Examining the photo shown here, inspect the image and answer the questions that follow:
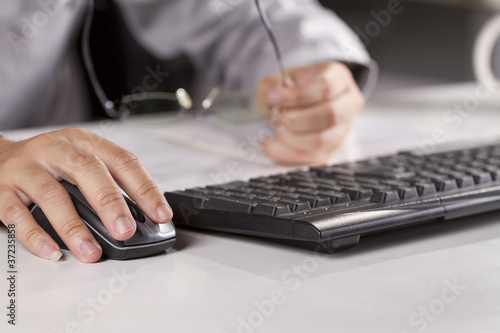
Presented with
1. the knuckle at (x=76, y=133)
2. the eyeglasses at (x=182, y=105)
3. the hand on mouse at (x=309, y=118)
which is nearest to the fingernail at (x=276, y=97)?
the hand on mouse at (x=309, y=118)

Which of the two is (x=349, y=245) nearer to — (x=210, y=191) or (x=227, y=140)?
(x=210, y=191)

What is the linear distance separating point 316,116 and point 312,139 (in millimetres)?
31

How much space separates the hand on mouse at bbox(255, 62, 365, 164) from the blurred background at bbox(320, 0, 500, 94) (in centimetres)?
111

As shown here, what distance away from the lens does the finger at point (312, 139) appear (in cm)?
75

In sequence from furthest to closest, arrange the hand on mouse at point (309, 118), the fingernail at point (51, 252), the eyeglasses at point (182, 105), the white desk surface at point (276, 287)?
the eyeglasses at point (182, 105) < the hand on mouse at point (309, 118) < the fingernail at point (51, 252) < the white desk surface at point (276, 287)

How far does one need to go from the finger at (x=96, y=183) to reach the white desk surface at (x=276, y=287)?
0.03 metres

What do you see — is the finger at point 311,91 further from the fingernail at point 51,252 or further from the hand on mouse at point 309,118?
the fingernail at point 51,252

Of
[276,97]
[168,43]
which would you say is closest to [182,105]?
[276,97]

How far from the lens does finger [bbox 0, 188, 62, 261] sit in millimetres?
399

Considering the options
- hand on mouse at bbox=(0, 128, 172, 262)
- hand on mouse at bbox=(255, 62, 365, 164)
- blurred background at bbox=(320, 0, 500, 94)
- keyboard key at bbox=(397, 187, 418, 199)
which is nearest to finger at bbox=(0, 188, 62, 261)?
hand on mouse at bbox=(0, 128, 172, 262)

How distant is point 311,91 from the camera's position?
0.76 metres

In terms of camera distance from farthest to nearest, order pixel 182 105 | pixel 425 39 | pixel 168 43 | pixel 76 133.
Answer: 1. pixel 425 39
2. pixel 168 43
3. pixel 182 105
4. pixel 76 133

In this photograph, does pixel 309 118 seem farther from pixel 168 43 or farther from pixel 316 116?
pixel 168 43

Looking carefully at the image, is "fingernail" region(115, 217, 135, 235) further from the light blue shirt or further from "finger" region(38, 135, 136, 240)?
the light blue shirt
